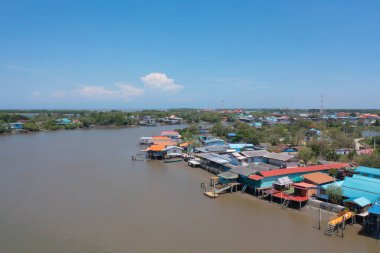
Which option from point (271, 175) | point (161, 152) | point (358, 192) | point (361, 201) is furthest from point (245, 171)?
point (161, 152)

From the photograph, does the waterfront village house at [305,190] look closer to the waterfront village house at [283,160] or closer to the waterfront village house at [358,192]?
the waterfront village house at [358,192]

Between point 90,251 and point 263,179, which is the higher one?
point 263,179

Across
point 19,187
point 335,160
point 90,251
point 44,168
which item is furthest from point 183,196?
point 335,160

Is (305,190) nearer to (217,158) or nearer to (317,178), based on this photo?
(317,178)

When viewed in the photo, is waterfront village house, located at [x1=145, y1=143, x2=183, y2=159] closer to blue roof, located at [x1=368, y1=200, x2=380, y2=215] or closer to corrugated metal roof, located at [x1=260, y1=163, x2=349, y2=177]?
corrugated metal roof, located at [x1=260, y1=163, x2=349, y2=177]

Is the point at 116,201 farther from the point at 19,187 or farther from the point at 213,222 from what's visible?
the point at 19,187

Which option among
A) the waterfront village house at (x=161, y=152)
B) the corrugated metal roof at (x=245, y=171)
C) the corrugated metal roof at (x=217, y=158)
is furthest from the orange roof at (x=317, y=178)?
the waterfront village house at (x=161, y=152)

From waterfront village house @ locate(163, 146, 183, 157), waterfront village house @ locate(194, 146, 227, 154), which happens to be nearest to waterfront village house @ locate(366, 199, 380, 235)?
waterfront village house @ locate(194, 146, 227, 154)
